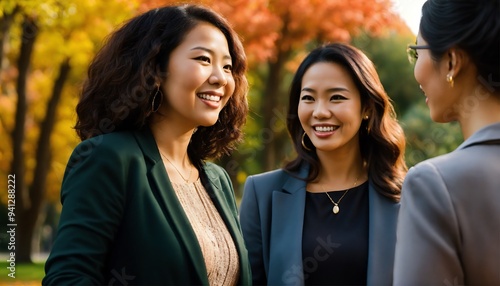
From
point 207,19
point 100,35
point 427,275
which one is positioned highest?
point 100,35

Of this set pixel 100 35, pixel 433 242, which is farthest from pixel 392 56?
pixel 433 242

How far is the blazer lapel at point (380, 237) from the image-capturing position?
3.48 metres

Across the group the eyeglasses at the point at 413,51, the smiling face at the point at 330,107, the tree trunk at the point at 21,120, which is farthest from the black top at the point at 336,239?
the tree trunk at the point at 21,120

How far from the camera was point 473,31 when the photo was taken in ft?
5.57

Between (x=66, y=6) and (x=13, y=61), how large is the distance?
26.3ft

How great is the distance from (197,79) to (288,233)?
133 cm

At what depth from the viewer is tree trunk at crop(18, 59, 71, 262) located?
14359mm

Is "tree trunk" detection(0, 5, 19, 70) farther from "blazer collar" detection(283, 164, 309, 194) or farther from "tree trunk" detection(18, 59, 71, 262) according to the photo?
"blazer collar" detection(283, 164, 309, 194)

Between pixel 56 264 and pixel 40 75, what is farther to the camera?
pixel 40 75

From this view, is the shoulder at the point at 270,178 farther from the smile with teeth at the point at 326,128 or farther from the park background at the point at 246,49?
the park background at the point at 246,49

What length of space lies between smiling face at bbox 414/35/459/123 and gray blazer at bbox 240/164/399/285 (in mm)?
1767

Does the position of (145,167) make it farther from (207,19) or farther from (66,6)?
(66,6)

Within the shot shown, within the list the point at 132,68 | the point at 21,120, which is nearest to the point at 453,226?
the point at 132,68

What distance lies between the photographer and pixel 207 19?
2811mm
